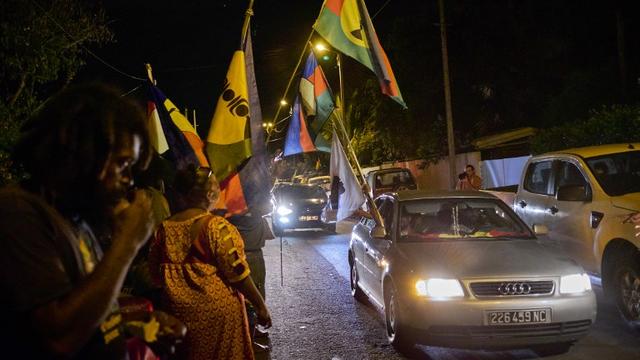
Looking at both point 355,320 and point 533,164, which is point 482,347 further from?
point 533,164

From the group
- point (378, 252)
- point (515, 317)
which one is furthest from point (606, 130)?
point (515, 317)

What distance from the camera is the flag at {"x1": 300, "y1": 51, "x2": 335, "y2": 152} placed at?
7.47 metres

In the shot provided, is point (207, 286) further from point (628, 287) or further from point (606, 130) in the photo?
point (606, 130)

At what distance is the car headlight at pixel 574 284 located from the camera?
5090 millimetres

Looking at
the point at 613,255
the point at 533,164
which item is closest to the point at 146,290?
the point at 613,255

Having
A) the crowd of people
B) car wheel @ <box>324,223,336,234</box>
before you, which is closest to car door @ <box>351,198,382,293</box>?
the crowd of people

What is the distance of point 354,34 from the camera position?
7273 millimetres

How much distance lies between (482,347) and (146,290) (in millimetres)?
2893

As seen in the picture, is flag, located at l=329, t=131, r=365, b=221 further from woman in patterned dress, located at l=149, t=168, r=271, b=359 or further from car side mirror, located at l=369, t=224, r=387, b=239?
woman in patterned dress, located at l=149, t=168, r=271, b=359

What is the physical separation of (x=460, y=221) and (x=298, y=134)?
2.41 metres

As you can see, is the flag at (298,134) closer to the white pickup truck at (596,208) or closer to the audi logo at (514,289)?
the white pickup truck at (596,208)

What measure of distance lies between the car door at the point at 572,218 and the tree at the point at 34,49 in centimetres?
804

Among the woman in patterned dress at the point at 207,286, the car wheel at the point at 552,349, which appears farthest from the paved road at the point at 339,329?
the woman in patterned dress at the point at 207,286

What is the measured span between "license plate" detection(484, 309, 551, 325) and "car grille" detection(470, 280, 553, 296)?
157 millimetres
